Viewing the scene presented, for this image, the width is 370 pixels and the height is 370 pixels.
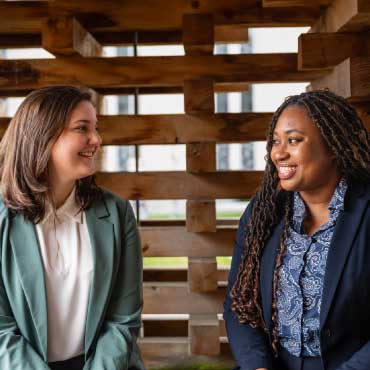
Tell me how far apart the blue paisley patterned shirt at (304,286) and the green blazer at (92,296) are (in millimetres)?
521

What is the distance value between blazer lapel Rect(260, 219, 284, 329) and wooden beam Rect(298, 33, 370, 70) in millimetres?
704

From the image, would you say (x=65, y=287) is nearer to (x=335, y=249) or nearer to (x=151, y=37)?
(x=335, y=249)

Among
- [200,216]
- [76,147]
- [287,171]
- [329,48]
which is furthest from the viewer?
[200,216]

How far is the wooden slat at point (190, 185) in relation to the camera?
254 cm

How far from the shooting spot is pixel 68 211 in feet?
6.64

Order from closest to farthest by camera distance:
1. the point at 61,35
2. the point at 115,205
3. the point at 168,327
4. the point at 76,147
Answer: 1. the point at 76,147
2. the point at 115,205
3. the point at 61,35
4. the point at 168,327

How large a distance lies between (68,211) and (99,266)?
0.24 metres

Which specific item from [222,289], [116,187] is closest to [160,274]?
[222,289]

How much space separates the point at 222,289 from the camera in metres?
2.64

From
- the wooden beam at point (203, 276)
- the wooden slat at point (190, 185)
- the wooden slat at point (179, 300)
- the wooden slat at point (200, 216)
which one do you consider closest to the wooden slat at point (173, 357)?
the wooden slat at point (179, 300)

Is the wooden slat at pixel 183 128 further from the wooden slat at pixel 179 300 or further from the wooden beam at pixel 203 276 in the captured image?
the wooden slat at pixel 179 300

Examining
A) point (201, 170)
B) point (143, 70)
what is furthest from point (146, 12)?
point (201, 170)

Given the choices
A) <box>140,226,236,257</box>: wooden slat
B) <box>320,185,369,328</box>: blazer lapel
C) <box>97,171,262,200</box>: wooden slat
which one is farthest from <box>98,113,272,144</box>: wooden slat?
<box>320,185,369,328</box>: blazer lapel

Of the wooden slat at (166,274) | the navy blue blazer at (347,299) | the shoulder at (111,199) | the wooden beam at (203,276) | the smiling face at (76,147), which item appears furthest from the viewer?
the wooden slat at (166,274)
